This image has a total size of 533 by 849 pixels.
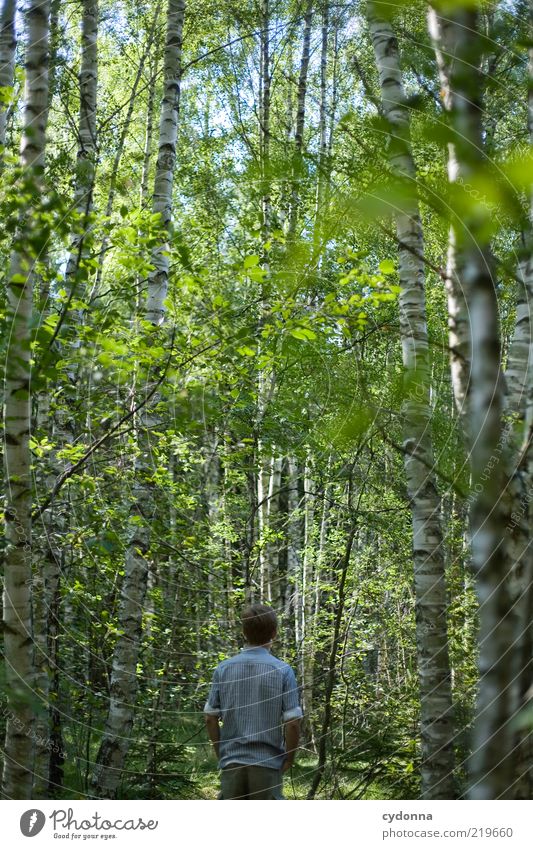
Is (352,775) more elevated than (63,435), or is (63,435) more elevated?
(63,435)

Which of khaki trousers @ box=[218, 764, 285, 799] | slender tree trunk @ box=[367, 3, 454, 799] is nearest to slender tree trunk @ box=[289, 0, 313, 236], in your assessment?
slender tree trunk @ box=[367, 3, 454, 799]

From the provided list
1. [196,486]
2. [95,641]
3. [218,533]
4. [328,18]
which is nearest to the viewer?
[95,641]

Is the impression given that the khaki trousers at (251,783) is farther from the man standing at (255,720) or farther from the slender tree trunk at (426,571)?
the slender tree trunk at (426,571)

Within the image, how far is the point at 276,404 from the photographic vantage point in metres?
6.55

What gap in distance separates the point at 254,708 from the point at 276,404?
12.8ft

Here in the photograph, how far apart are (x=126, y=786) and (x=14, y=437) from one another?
3491mm

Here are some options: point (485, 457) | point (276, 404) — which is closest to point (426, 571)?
point (276, 404)

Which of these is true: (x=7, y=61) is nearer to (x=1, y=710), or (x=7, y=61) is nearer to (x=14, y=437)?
(x=14, y=437)

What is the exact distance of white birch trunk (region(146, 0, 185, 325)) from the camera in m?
4.78

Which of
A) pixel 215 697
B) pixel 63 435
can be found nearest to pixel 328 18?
pixel 63 435

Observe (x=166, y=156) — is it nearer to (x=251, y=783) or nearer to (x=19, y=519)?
(x=19, y=519)

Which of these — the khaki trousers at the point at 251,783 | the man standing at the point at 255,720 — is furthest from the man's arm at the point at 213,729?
the khaki trousers at the point at 251,783

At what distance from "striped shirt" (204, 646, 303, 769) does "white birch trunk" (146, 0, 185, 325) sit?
2489 mm

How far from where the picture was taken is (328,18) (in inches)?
424
